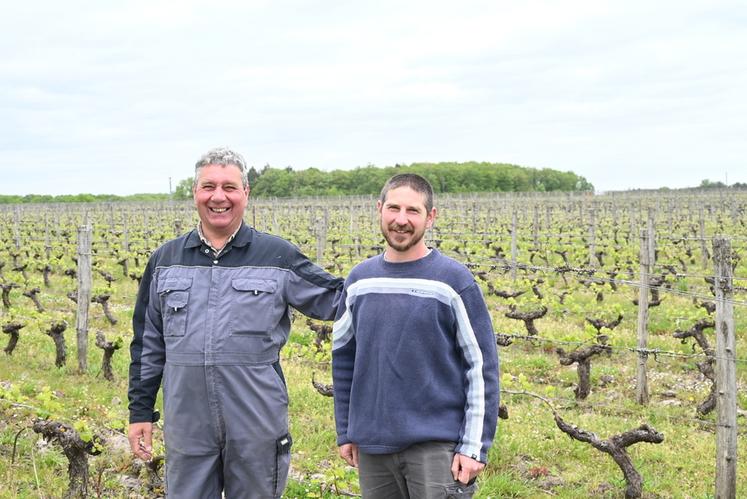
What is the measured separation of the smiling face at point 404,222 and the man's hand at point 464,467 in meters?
0.73

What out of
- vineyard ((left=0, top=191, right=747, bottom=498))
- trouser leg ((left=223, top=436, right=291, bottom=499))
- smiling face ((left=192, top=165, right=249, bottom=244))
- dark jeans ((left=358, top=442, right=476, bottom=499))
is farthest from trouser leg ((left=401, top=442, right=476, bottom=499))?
vineyard ((left=0, top=191, right=747, bottom=498))

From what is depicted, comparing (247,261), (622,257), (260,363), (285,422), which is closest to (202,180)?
(247,261)

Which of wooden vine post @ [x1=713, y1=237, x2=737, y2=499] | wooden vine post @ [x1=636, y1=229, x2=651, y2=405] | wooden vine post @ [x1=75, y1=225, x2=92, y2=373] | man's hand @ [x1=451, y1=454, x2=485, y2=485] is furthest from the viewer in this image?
wooden vine post @ [x1=75, y1=225, x2=92, y2=373]

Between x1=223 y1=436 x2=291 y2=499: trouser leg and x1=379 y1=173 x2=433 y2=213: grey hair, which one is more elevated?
x1=379 y1=173 x2=433 y2=213: grey hair

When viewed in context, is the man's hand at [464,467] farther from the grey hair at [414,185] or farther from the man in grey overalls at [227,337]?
the grey hair at [414,185]

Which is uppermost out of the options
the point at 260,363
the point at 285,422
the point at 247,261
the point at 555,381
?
the point at 247,261

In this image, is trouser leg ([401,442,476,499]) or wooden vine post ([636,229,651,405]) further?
wooden vine post ([636,229,651,405])

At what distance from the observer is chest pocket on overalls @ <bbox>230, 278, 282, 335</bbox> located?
275 cm

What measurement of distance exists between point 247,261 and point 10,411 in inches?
185

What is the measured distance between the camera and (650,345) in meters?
9.73

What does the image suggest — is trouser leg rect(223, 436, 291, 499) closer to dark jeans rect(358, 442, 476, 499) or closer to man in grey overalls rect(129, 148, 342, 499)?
man in grey overalls rect(129, 148, 342, 499)

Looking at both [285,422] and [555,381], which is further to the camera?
[555,381]

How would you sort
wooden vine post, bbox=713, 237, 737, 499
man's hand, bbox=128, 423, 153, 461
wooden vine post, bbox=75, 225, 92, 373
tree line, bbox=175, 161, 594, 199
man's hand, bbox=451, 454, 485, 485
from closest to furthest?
1. man's hand, bbox=451, 454, 485, 485
2. man's hand, bbox=128, 423, 153, 461
3. wooden vine post, bbox=713, 237, 737, 499
4. wooden vine post, bbox=75, 225, 92, 373
5. tree line, bbox=175, 161, 594, 199

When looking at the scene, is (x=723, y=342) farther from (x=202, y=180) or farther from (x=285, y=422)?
(x=202, y=180)
